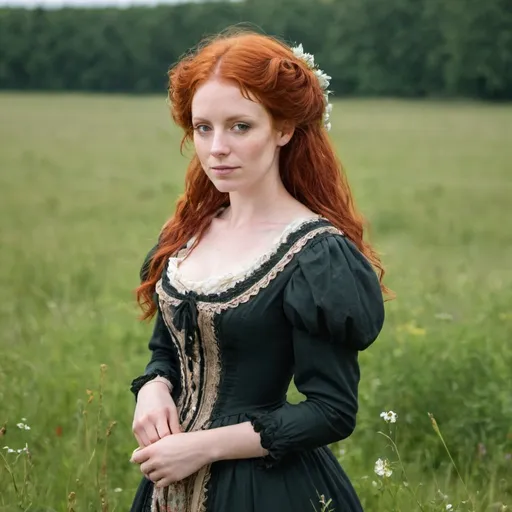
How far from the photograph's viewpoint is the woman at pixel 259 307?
205cm

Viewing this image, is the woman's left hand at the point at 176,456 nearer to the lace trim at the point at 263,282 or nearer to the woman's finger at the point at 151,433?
the woman's finger at the point at 151,433

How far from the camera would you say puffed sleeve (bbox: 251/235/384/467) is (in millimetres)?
2010

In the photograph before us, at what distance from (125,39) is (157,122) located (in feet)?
11.1

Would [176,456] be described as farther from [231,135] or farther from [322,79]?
[322,79]

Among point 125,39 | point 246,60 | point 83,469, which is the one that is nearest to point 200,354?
point 246,60

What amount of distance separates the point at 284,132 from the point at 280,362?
1.82 ft

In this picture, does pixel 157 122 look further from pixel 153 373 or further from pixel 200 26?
pixel 153 373

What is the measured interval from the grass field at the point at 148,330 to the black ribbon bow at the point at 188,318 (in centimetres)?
53

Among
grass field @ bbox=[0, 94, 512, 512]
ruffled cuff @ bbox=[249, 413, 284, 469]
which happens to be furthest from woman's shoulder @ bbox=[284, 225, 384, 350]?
grass field @ bbox=[0, 94, 512, 512]

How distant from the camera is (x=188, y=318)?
84.0 inches

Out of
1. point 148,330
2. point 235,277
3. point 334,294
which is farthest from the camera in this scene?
point 148,330

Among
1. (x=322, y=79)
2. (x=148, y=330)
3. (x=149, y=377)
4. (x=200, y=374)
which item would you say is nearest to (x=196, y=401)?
(x=200, y=374)

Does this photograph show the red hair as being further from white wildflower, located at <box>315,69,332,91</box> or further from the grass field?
the grass field

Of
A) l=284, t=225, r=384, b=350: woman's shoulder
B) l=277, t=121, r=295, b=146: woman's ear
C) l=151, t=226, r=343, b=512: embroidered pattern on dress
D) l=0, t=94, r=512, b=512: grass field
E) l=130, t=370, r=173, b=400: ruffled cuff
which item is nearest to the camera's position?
l=284, t=225, r=384, b=350: woman's shoulder
